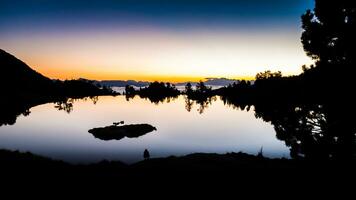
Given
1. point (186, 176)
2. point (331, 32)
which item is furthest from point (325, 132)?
point (186, 176)

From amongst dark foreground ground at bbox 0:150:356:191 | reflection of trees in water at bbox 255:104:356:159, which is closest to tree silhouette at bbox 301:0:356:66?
reflection of trees in water at bbox 255:104:356:159

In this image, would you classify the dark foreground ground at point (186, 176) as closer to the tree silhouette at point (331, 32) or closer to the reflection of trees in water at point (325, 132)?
the reflection of trees in water at point (325, 132)

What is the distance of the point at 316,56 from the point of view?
24812 millimetres

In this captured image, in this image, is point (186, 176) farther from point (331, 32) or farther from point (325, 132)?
point (331, 32)

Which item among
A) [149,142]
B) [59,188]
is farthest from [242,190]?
[149,142]

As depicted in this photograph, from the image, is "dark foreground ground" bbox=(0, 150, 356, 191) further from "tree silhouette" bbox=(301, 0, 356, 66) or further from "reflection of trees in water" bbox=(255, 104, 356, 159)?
"tree silhouette" bbox=(301, 0, 356, 66)

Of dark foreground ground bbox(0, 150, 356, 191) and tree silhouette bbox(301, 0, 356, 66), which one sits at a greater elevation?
tree silhouette bbox(301, 0, 356, 66)

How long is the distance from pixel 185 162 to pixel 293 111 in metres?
13.6

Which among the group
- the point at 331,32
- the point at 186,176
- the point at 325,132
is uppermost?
the point at 331,32

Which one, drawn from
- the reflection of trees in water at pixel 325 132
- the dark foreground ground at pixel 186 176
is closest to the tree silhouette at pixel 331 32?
the reflection of trees in water at pixel 325 132

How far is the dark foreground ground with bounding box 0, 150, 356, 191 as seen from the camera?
17016 millimetres

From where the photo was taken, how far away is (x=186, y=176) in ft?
61.8

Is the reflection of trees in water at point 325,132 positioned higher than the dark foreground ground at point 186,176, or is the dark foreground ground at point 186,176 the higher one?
the reflection of trees in water at point 325,132

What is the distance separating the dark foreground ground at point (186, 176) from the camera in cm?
1702
